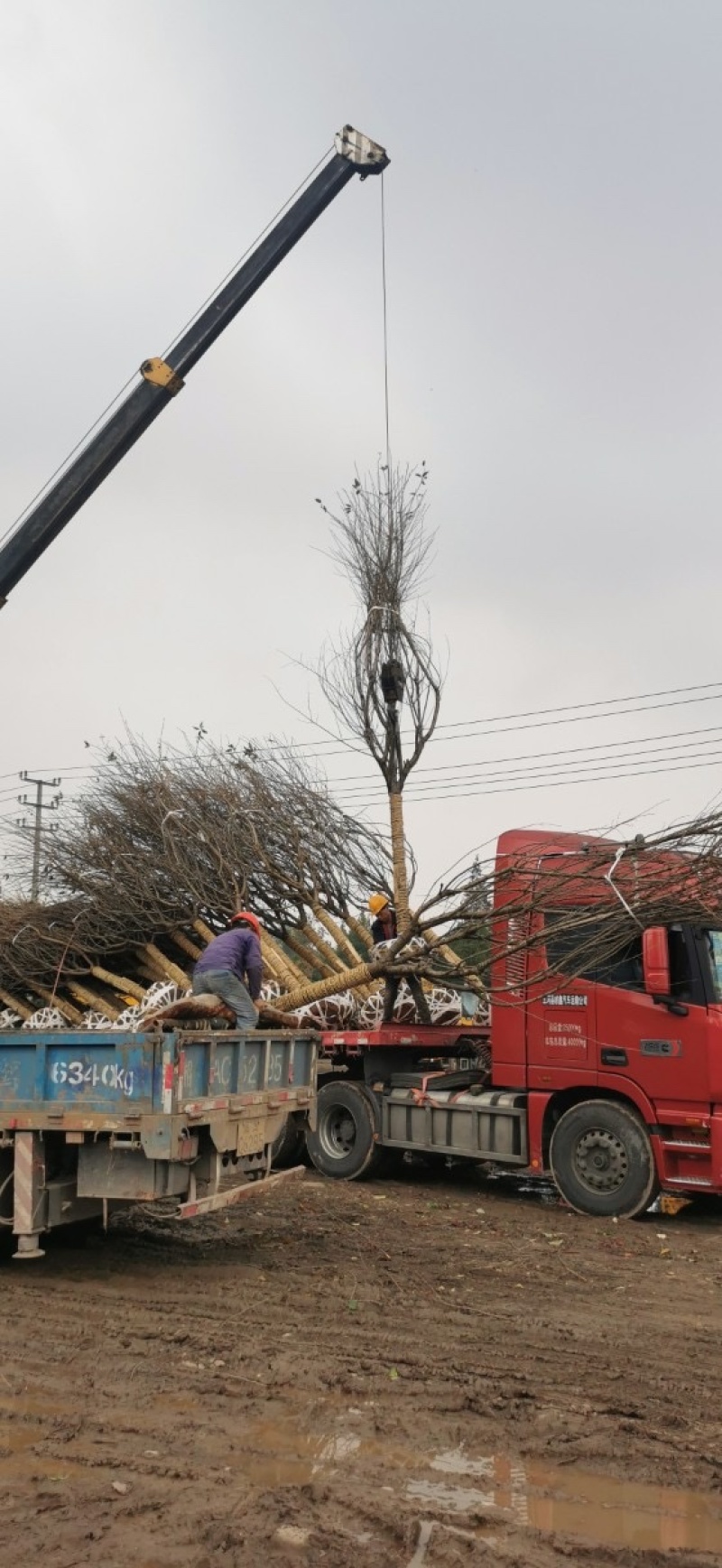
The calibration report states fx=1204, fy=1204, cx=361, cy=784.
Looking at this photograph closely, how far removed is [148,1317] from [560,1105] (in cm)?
439

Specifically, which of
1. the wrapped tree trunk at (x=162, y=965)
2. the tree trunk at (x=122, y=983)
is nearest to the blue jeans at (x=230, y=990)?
the wrapped tree trunk at (x=162, y=965)

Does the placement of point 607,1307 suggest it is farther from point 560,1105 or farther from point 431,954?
point 431,954

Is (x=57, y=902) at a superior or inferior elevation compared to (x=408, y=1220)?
superior

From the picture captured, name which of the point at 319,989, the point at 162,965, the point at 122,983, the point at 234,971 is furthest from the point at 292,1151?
the point at 234,971

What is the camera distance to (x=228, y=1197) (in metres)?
6.89

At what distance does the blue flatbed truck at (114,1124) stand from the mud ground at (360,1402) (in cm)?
51

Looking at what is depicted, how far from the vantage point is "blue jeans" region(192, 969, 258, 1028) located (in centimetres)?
816

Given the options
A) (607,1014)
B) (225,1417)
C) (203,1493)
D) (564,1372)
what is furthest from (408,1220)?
(203,1493)

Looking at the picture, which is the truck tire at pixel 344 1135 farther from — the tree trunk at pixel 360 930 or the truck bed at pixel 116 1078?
the truck bed at pixel 116 1078

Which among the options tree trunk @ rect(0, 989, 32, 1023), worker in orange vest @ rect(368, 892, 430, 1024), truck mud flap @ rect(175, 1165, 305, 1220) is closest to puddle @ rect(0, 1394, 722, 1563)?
truck mud flap @ rect(175, 1165, 305, 1220)

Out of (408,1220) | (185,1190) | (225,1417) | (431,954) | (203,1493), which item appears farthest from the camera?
(431,954)

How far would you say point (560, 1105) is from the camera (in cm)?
963

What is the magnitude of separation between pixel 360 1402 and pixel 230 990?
11.7 ft

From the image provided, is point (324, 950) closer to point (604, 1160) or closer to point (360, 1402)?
point (604, 1160)
